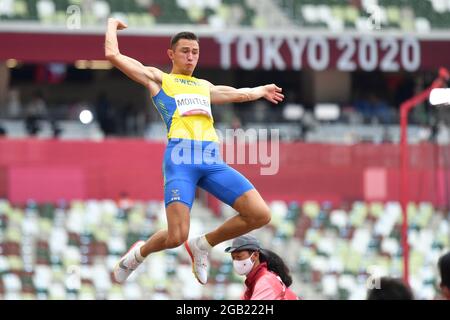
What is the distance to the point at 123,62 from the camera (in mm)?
9250

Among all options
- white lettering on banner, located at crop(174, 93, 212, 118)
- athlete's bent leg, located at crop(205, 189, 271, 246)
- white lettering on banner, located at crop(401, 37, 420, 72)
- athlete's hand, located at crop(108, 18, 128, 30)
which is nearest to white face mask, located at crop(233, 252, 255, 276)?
athlete's bent leg, located at crop(205, 189, 271, 246)

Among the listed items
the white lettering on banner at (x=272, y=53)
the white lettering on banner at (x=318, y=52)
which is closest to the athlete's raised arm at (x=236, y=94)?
the white lettering on banner at (x=272, y=53)

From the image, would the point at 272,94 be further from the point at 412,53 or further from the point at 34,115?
the point at 412,53

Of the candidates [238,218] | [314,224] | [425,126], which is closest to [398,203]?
[314,224]

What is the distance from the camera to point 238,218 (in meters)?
9.51

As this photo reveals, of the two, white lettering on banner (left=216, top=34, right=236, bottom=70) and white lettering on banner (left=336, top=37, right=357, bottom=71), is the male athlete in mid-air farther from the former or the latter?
white lettering on banner (left=336, top=37, right=357, bottom=71)

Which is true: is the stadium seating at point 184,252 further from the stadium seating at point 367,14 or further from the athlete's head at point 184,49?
the athlete's head at point 184,49

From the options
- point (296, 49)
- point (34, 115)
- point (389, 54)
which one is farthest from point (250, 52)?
point (34, 115)

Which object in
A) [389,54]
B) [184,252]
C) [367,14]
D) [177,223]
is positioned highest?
[367,14]

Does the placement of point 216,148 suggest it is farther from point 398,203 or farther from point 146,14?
point 146,14

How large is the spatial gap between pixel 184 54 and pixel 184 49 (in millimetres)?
63

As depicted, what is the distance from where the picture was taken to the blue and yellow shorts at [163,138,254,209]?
9.34 m

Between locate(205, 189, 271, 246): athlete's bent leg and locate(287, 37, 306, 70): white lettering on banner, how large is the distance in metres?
16.9
